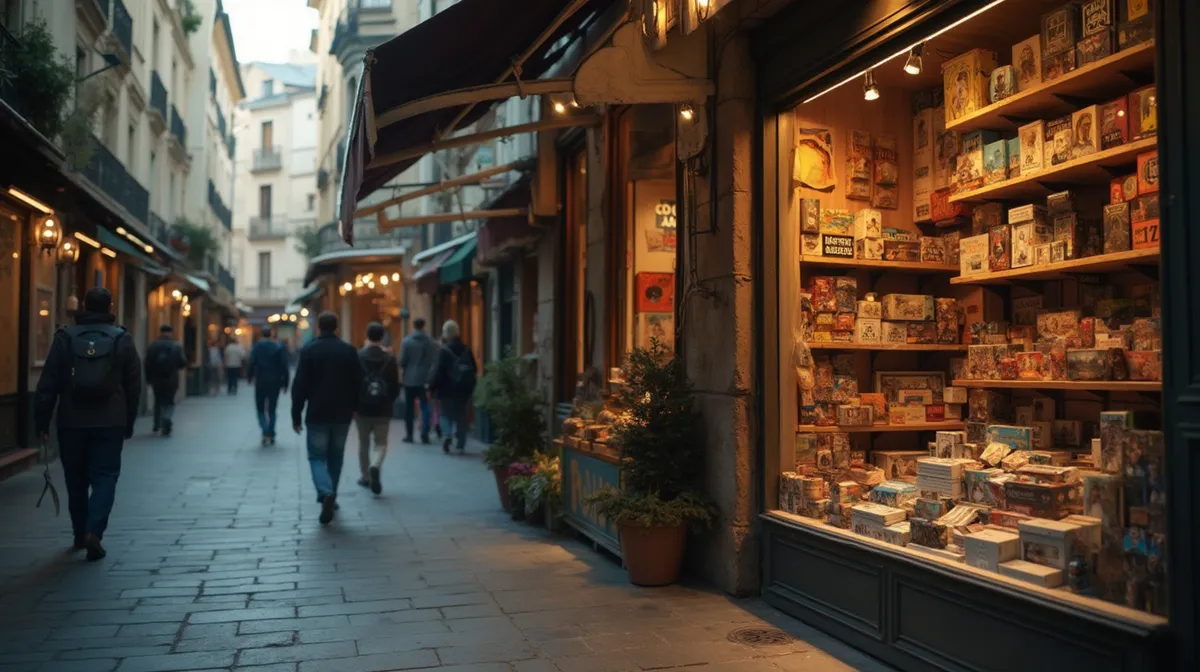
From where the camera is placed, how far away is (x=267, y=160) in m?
60.9

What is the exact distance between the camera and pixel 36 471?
11.9 m

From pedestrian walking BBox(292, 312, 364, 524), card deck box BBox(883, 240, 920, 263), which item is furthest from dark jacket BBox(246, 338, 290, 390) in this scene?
card deck box BBox(883, 240, 920, 263)

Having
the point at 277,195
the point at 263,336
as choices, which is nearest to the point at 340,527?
the point at 263,336

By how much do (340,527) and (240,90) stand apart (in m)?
43.0

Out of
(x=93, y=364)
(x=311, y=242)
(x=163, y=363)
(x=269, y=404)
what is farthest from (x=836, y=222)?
(x=311, y=242)

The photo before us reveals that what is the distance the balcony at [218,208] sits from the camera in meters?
36.6

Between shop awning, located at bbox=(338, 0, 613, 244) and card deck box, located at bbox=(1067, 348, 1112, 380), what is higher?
shop awning, located at bbox=(338, 0, 613, 244)

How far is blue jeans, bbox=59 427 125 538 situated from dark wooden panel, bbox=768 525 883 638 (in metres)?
4.67

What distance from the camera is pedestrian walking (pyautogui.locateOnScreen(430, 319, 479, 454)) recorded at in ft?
46.6

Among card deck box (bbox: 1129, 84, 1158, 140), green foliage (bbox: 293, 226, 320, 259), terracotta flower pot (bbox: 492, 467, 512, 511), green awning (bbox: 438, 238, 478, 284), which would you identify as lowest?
terracotta flower pot (bbox: 492, 467, 512, 511)

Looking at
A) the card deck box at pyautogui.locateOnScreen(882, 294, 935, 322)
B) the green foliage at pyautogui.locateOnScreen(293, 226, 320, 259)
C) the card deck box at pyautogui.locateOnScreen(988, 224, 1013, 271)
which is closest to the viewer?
the card deck box at pyautogui.locateOnScreen(988, 224, 1013, 271)

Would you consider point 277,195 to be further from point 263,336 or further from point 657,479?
point 657,479

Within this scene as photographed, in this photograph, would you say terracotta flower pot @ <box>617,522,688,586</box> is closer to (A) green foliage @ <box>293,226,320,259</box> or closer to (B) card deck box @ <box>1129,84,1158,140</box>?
(B) card deck box @ <box>1129,84,1158,140</box>

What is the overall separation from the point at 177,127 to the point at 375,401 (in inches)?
862
